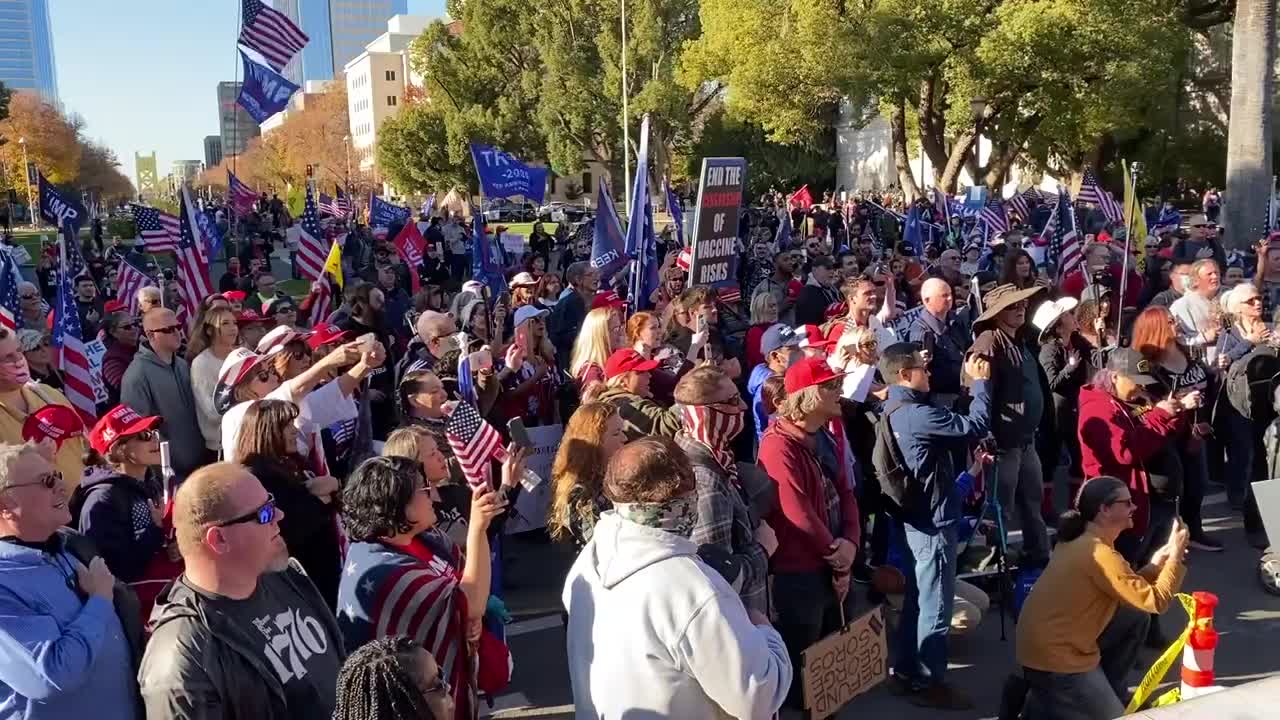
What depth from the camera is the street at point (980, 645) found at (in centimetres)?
533

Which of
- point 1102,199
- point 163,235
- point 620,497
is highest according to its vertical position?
point 1102,199

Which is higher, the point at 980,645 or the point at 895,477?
the point at 895,477

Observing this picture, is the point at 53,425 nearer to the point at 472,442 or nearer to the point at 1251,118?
the point at 472,442

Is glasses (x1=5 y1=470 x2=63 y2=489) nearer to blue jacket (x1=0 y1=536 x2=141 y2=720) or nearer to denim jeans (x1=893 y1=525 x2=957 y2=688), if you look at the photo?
blue jacket (x1=0 y1=536 x2=141 y2=720)

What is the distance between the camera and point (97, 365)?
805cm

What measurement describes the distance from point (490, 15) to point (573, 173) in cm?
Result: 905

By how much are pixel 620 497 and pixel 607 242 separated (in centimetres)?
770

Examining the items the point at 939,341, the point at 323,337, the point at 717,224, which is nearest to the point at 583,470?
the point at 323,337

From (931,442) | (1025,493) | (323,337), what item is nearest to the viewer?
(931,442)

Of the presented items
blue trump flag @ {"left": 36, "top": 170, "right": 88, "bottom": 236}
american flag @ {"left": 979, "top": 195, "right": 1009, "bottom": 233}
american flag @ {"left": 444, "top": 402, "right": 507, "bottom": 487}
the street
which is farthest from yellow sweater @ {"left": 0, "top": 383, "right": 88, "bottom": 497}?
american flag @ {"left": 979, "top": 195, "right": 1009, "bottom": 233}

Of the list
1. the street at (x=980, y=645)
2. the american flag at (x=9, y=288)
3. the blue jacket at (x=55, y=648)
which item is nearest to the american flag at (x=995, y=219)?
the street at (x=980, y=645)

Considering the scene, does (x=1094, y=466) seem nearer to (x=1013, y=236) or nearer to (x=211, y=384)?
(x=211, y=384)

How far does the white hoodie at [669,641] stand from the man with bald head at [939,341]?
165 inches

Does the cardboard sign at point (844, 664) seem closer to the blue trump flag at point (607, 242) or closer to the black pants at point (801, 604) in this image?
the black pants at point (801, 604)
